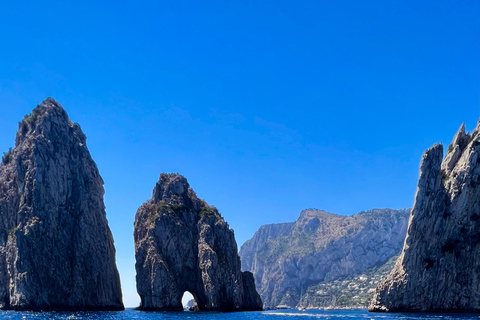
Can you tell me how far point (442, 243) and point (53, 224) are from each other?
110 metres

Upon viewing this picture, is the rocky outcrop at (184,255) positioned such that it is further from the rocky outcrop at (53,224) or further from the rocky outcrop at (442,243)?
the rocky outcrop at (442,243)

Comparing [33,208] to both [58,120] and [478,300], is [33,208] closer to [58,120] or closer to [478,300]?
[58,120]

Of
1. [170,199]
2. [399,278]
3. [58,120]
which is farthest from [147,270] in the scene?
[399,278]

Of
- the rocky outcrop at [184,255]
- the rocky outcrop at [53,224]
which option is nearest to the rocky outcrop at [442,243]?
the rocky outcrop at [184,255]

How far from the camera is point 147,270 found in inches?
6097

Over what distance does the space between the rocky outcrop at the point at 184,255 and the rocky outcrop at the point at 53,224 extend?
13575 mm

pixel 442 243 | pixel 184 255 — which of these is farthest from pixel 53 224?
pixel 442 243

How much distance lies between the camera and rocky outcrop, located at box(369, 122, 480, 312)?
420 feet

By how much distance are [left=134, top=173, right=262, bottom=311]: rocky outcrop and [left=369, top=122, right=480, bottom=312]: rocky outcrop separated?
156 ft

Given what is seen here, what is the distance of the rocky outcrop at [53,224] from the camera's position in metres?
137

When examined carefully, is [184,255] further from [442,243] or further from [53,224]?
[442,243]

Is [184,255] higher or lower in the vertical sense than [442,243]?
higher

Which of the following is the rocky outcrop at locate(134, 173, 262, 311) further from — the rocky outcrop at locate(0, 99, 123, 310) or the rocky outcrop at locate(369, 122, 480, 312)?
the rocky outcrop at locate(369, 122, 480, 312)

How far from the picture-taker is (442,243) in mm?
132750
